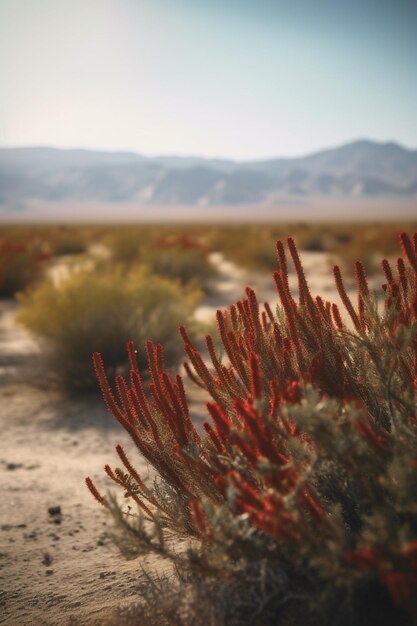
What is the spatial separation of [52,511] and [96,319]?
3525mm

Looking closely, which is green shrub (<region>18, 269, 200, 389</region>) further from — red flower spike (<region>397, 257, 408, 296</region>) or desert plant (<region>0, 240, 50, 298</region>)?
desert plant (<region>0, 240, 50, 298</region>)

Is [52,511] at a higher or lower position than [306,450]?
lower

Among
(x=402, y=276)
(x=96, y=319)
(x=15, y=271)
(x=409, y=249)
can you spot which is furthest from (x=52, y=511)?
(x=15, y=271)

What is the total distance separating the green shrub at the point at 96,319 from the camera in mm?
6984

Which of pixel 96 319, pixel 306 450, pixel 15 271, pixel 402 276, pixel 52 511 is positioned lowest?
pixel 52 511

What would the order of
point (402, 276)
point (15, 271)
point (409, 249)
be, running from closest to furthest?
1. point (409, 249)
2. point (402, 276)
3. point (15, 271)

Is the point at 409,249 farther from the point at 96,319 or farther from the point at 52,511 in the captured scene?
the point at 96,319

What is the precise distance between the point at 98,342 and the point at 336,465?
5310mm

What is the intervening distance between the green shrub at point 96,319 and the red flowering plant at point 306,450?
4.44 meters

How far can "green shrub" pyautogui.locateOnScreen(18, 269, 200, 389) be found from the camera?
6984 mm

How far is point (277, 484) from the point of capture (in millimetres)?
1939

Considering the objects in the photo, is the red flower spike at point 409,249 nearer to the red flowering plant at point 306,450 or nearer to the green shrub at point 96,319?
the red flowering plant at point 306,450

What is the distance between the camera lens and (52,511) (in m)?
3.97

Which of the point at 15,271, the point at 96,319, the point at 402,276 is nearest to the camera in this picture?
the point at 402,276
